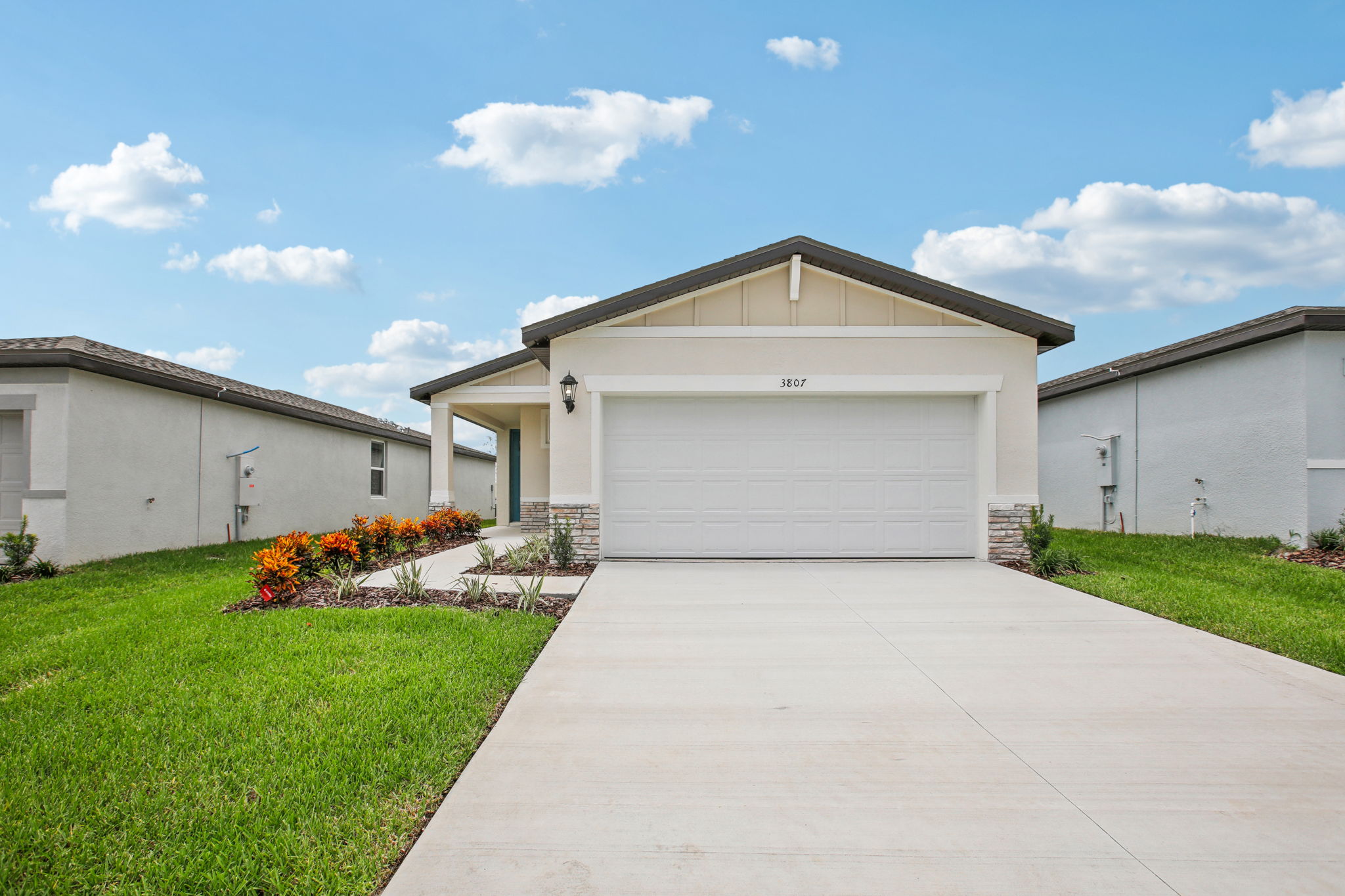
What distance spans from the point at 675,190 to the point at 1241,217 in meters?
10.2

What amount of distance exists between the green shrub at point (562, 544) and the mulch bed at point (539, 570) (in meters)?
0.08

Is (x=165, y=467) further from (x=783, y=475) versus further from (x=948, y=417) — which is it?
(x=948, y=417)

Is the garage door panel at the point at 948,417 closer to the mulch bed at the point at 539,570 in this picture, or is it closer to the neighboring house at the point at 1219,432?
the mulch bed at the point at 539,570

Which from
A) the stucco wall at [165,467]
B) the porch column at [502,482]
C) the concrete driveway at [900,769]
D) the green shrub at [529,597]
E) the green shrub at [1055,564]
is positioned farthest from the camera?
the porch column at [502,482]

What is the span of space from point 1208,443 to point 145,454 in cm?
1823

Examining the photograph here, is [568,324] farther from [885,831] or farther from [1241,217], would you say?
[1241,217]

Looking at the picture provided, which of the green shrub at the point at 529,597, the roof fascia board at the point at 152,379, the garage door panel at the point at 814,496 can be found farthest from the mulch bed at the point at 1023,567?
the roof fascia board at the point at 152,379

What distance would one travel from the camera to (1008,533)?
900 cm

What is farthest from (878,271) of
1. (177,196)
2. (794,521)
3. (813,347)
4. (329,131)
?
(177,196)

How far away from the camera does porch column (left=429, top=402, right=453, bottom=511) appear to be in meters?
13.9

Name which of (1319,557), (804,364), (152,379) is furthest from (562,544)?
(1319,557)

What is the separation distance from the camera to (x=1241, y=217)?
11.9m

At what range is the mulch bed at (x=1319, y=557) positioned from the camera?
883 centimetres

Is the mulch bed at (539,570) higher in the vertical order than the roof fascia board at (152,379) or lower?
lower
